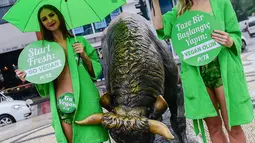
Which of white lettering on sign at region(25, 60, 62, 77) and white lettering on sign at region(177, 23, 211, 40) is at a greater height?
white lettering on sign at region(177, 23, 211, 40)

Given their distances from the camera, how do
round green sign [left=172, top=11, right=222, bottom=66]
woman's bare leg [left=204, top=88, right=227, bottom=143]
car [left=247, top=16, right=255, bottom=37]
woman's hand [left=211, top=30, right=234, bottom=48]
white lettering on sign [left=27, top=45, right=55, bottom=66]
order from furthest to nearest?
1. car [left=247, top=16, right=255, bottom=37]
2. white lettering on sign [left=27, top=45, right=55, bottom=66]
3. woman's bare leg [left=204, top=88, right=227, bottom=143]
4. round green sign [left=172, top=11, right=222, bottom=66]
5. woman's hand [left=211, top=30, right=234, bottom=48]

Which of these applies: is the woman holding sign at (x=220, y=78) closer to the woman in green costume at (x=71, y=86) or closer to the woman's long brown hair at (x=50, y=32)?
the woman in green costume at (x=71, y=86)

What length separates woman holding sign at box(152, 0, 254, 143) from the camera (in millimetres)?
3014

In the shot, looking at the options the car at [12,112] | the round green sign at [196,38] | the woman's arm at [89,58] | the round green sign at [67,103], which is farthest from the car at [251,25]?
the round green sign at [67,103]

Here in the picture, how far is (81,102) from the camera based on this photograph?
3596 millimetres

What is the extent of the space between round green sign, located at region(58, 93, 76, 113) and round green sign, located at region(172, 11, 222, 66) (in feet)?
3.95

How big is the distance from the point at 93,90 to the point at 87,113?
0.26 m

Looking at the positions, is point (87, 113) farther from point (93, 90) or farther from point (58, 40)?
point (58, 40)

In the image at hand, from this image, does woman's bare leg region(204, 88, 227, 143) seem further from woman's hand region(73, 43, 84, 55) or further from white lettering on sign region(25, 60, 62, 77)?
white lettering on sign region(25, 60, 62, 77)

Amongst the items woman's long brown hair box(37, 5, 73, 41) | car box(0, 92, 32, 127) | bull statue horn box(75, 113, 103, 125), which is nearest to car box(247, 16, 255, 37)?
car box(0, 92, 32, 127)

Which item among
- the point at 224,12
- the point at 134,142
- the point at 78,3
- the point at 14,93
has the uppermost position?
the point at 78,3

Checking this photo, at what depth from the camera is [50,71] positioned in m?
3.59

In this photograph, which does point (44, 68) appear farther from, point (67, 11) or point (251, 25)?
point (251, 25)

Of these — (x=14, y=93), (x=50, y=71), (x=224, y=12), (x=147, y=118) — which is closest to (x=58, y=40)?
(x=50, y=71)
